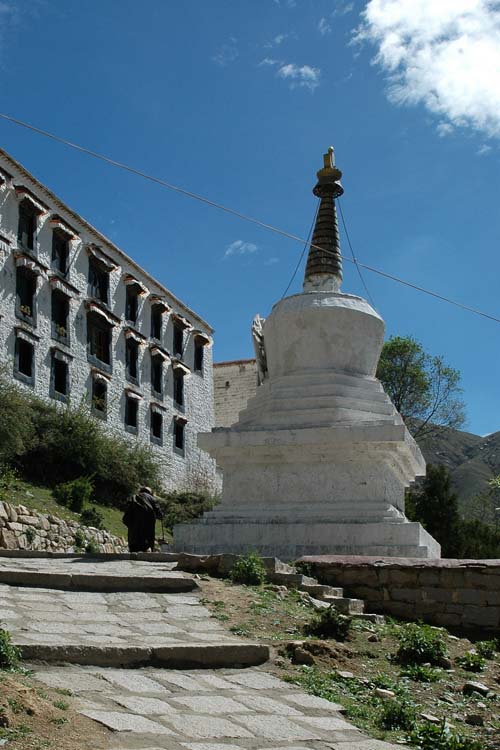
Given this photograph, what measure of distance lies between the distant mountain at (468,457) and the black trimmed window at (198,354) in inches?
1112

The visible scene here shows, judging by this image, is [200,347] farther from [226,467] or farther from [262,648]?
[262,648]

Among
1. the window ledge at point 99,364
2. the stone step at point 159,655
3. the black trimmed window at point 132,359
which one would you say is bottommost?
the stone step at point 159,655

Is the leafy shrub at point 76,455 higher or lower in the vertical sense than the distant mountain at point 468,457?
lower

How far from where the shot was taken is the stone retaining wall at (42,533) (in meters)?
19.6

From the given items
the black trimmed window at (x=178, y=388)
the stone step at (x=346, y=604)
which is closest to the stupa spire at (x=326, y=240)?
the stone step at (x=346, y=604)

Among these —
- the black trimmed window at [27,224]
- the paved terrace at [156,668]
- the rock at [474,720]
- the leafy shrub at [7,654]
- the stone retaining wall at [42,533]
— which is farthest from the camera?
the black trimmed window at [27,224]

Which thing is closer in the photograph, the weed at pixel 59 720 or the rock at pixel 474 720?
the weed at pixel 59 720

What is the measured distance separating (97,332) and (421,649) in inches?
1173

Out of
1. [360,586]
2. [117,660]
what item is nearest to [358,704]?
[117,660]

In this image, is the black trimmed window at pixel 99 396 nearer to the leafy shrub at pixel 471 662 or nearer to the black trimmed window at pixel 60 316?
the black trimmed window at pixel 60 316

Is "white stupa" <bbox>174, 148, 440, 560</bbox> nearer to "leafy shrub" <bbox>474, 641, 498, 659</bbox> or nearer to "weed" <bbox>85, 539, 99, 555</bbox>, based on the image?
"leafy shrub" <bbox>474, 641, 498, 659</bbox>

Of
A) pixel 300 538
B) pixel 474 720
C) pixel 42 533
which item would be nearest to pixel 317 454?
pixel 300 538

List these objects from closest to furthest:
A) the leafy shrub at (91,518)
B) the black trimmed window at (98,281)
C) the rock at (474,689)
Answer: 1. the rock at (474,689)
2. the leafy shrub at (91,518)
3. the black trimmed window at (98,281)

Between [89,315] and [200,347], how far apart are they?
957cm
